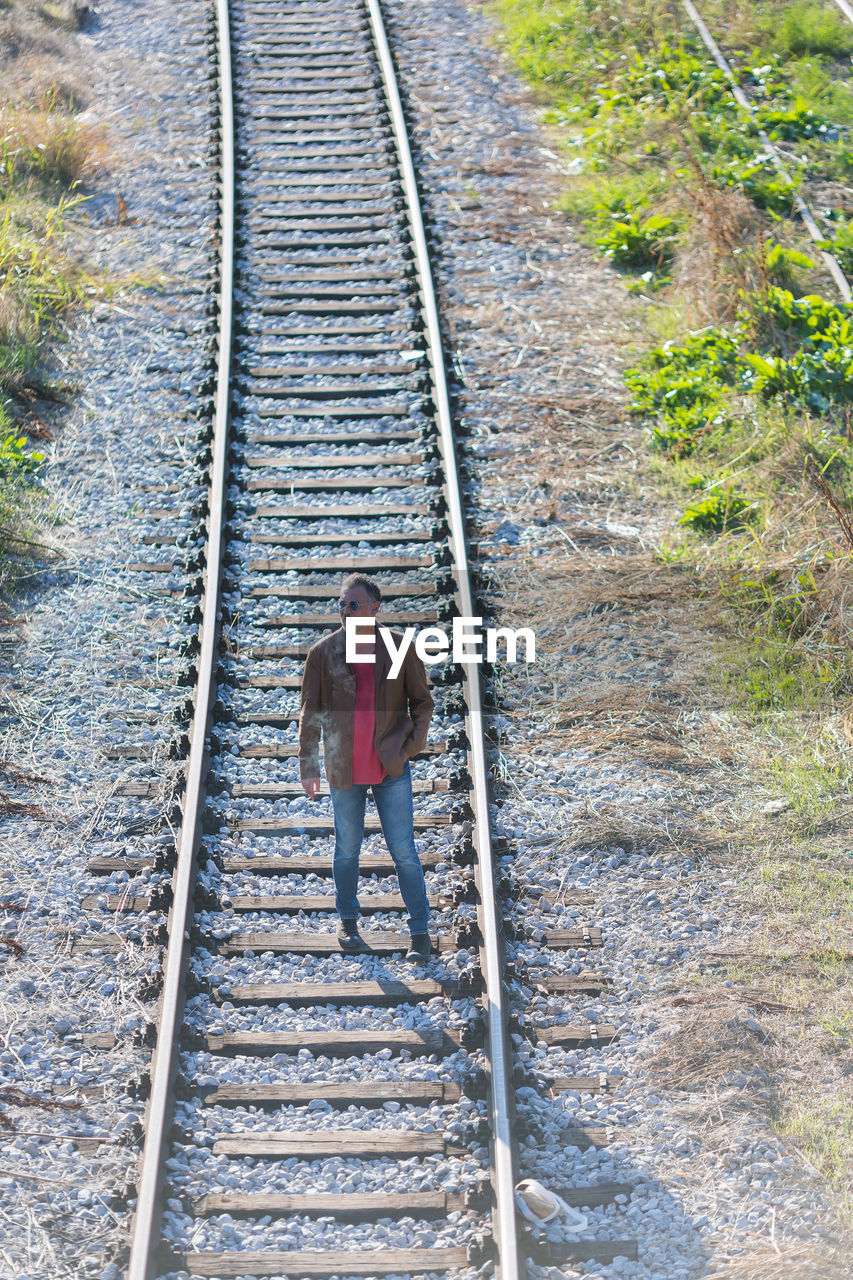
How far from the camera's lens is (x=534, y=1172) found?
4625 mm

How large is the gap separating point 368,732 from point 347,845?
1.81 feet

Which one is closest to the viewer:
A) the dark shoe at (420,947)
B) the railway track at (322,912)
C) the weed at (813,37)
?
the railway track at (322,912)

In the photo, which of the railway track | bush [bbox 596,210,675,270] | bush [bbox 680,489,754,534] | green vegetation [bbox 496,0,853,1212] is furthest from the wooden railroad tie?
bush [bbox 596,210,675,270]

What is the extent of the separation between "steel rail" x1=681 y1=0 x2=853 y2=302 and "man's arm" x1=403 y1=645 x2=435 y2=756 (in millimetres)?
6267

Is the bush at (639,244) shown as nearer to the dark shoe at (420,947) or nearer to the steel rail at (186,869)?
the steel rail at (186,869)

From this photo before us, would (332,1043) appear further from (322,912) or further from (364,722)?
(364,722)

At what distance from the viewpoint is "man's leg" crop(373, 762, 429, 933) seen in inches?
209

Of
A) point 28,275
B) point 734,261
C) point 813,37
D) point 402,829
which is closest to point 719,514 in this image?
point 734,261

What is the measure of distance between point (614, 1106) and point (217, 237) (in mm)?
8181

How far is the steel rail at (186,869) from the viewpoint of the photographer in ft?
14.3

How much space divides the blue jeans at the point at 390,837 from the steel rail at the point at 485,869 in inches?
12.6

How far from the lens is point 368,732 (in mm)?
5199

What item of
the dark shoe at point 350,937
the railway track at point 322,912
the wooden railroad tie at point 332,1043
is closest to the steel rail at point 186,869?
the railway track at point 322,912

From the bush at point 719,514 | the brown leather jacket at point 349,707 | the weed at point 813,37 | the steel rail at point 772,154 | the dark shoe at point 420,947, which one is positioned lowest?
the dark shoe at point 420,947
